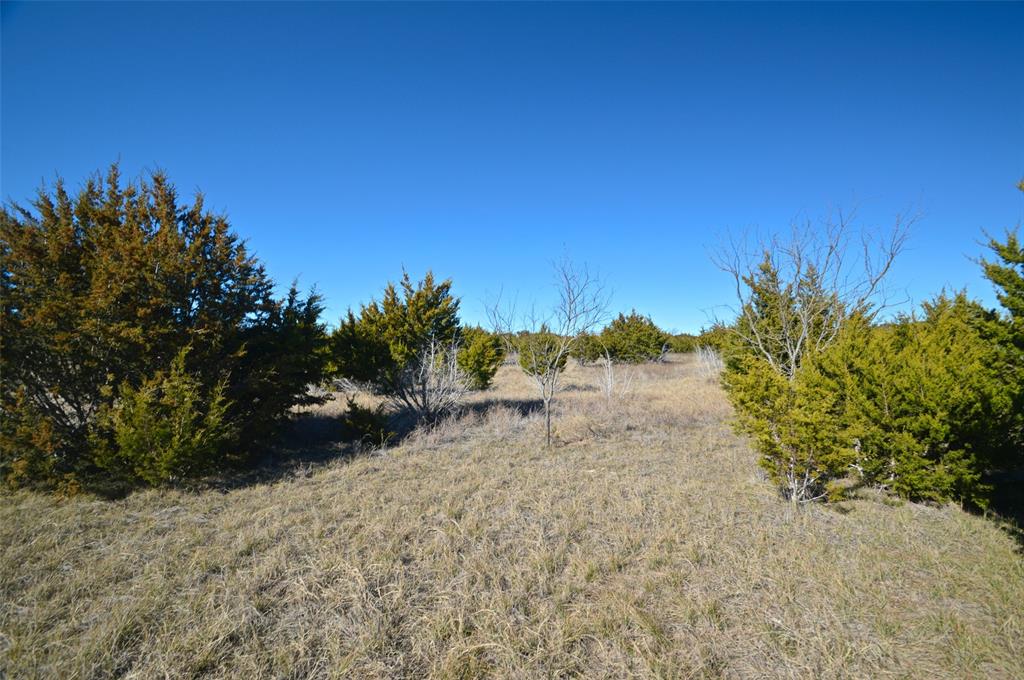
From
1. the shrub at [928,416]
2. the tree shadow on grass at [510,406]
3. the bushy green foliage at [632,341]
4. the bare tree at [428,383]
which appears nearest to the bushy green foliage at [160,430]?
the bare tree at [428,383]

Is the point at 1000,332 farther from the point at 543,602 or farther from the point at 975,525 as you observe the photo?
the point at 543,602

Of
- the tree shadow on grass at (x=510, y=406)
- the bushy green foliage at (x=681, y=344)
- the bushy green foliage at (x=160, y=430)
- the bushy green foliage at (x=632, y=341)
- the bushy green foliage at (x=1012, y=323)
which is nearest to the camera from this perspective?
the bushy green foliage at (x=1012, y=323)

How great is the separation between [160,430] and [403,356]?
5.51 m

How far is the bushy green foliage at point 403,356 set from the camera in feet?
33.3

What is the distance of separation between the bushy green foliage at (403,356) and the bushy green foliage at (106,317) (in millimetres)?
2826

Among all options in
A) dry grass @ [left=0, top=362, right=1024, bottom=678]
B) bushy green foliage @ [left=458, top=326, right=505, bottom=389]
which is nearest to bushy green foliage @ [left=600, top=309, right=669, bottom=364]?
bushy green foliage @ [left=458, top=326, right=505, bottom=389]

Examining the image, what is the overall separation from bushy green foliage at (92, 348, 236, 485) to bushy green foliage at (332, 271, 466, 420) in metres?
4.11

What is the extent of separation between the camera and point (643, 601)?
329 centimetres

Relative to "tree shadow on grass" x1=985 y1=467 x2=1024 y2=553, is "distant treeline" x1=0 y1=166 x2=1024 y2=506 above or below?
above

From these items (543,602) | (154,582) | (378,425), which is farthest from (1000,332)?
(378,425)

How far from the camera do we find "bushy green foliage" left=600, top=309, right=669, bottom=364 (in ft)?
101

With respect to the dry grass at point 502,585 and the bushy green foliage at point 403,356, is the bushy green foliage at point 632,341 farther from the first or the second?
the dry grass at point 502,585

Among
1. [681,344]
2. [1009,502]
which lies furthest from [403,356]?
[681,344]

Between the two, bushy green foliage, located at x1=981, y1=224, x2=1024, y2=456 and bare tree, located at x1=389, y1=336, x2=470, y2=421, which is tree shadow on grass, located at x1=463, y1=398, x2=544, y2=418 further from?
bushy green foliage, located at x1=981, y1=224, x2=1024, y2=456
